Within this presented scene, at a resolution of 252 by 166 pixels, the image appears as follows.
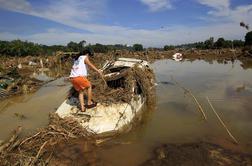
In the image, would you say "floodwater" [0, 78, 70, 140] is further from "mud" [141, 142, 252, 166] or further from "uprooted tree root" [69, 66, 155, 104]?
"mud" [141, 142, 252, 166]

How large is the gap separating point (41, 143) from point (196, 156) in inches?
140

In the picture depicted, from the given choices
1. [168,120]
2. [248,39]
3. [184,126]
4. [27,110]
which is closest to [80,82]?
[168,120]

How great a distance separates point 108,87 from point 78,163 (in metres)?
3.73

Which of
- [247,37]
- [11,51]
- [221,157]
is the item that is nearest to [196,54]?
[247,37]

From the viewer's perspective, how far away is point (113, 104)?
25.0ft

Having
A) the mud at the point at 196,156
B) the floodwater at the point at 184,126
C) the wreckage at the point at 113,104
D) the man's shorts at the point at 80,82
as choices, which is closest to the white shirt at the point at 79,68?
the man's shorts at the point at 80,82

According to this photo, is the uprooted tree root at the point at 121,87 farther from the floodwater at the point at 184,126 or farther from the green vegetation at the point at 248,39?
the green vegetation at the point at 248,39

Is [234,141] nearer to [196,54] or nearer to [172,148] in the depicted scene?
[172,148]

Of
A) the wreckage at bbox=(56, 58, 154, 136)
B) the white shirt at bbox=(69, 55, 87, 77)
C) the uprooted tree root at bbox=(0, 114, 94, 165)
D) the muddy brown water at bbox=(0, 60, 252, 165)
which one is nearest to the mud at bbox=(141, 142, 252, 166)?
the muddy brown water at bbox=(0, 60, 252, 165)

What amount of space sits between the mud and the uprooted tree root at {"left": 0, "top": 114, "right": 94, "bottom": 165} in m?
1.88

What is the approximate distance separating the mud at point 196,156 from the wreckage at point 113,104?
157cm

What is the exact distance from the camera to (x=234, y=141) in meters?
6.35

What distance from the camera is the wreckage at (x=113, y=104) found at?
6957mm

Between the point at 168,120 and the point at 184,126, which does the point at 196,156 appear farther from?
the point at 168,120
